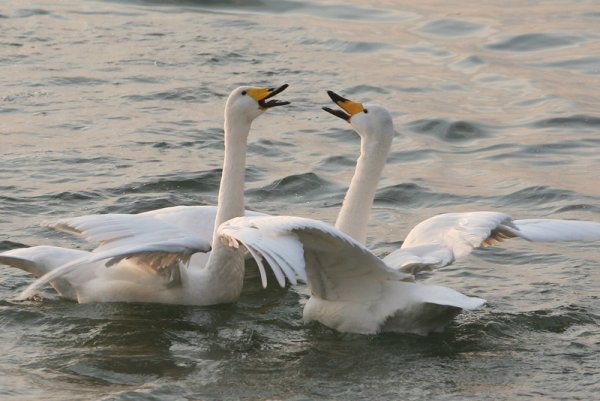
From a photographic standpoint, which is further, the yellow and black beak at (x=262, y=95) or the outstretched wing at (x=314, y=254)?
the yellow and black beak at (x=262, y=95)

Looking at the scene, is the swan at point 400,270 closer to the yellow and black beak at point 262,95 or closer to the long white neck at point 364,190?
the long white neck at point 364,190

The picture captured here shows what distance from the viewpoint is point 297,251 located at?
7.32 m

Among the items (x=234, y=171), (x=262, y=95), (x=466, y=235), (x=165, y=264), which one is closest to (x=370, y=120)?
(x=262, y=95)

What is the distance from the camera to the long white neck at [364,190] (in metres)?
9.44

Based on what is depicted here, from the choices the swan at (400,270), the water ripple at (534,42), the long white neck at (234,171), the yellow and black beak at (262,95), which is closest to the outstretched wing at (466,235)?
the swan at (400,270)

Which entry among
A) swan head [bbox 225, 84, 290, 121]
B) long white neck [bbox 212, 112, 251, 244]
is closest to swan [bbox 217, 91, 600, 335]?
long white neck [bbox 212, 112, 251, 244]

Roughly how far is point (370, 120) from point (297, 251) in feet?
7.58

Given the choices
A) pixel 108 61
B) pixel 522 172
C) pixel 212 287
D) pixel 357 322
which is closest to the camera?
pixel 357 322

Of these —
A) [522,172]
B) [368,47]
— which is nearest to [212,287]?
[522,172]

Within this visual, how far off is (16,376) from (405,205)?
16.1 ft

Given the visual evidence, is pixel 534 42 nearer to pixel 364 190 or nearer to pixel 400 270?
pixel 364 190

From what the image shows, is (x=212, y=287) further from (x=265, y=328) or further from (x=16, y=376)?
(x=16, y=376)

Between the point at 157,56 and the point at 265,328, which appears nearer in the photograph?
the point at 265,328

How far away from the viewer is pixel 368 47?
17672mm
